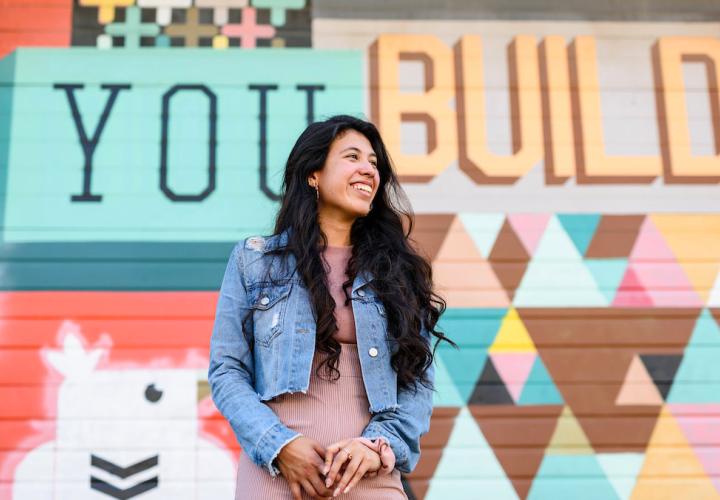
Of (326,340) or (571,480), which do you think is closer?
(326,340)

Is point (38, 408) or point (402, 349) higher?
point (402, 349)

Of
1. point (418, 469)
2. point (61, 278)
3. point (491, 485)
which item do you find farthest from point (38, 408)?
point (491, 485)

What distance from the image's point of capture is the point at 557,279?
12.6ft

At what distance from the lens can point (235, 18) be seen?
402cm

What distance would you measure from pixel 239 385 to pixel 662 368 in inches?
105

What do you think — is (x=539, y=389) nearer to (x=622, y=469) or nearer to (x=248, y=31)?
(x=622, y=469)

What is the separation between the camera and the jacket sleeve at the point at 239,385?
1671 mm

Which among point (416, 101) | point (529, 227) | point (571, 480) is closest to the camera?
point (571, 480)

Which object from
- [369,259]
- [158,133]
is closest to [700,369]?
[369,259]

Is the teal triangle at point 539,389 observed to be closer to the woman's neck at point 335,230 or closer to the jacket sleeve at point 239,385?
the woman's neck at point 335,230

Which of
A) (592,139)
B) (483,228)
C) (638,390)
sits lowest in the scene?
(638,390)

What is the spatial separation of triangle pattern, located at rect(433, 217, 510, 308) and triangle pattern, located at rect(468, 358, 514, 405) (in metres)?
0.31

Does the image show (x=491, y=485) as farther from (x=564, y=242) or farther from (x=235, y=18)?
(x=235, y=18)

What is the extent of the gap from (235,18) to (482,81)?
1.31 m
